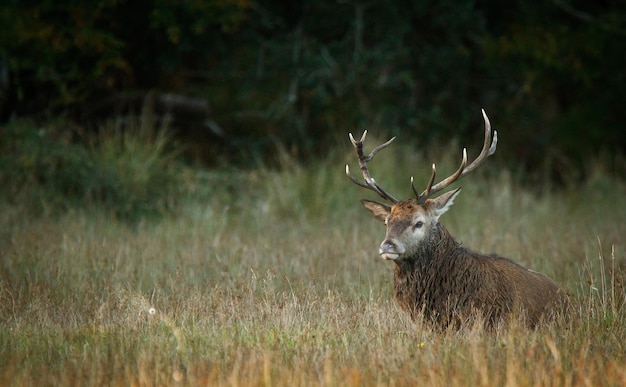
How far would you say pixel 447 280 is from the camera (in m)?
8.23

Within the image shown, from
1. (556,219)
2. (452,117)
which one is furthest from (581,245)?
(452,117)

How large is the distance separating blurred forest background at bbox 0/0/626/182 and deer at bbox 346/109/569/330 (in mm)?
9477

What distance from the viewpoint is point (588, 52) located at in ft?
68.4

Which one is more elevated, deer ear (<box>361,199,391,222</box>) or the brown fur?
deer ear (<box>361,199,391,222</box>)

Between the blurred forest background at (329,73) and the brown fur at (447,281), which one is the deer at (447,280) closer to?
the brown fur at (447,281)

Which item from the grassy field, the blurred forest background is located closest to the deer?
the grassy field

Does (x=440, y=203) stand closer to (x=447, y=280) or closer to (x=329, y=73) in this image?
(x=447, y=280)

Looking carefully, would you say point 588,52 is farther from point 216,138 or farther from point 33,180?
point 33,180

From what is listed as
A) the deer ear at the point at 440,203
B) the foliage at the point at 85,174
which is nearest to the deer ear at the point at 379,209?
the deer ear at the point at 440,203

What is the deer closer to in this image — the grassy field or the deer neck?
the deer neck

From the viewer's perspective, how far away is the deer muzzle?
780 centimetres

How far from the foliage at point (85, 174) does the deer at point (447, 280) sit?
719 centimetres

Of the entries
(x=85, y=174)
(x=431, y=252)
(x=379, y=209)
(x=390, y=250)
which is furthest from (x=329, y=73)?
(x=390, y=250)

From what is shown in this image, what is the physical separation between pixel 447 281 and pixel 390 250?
691mm
